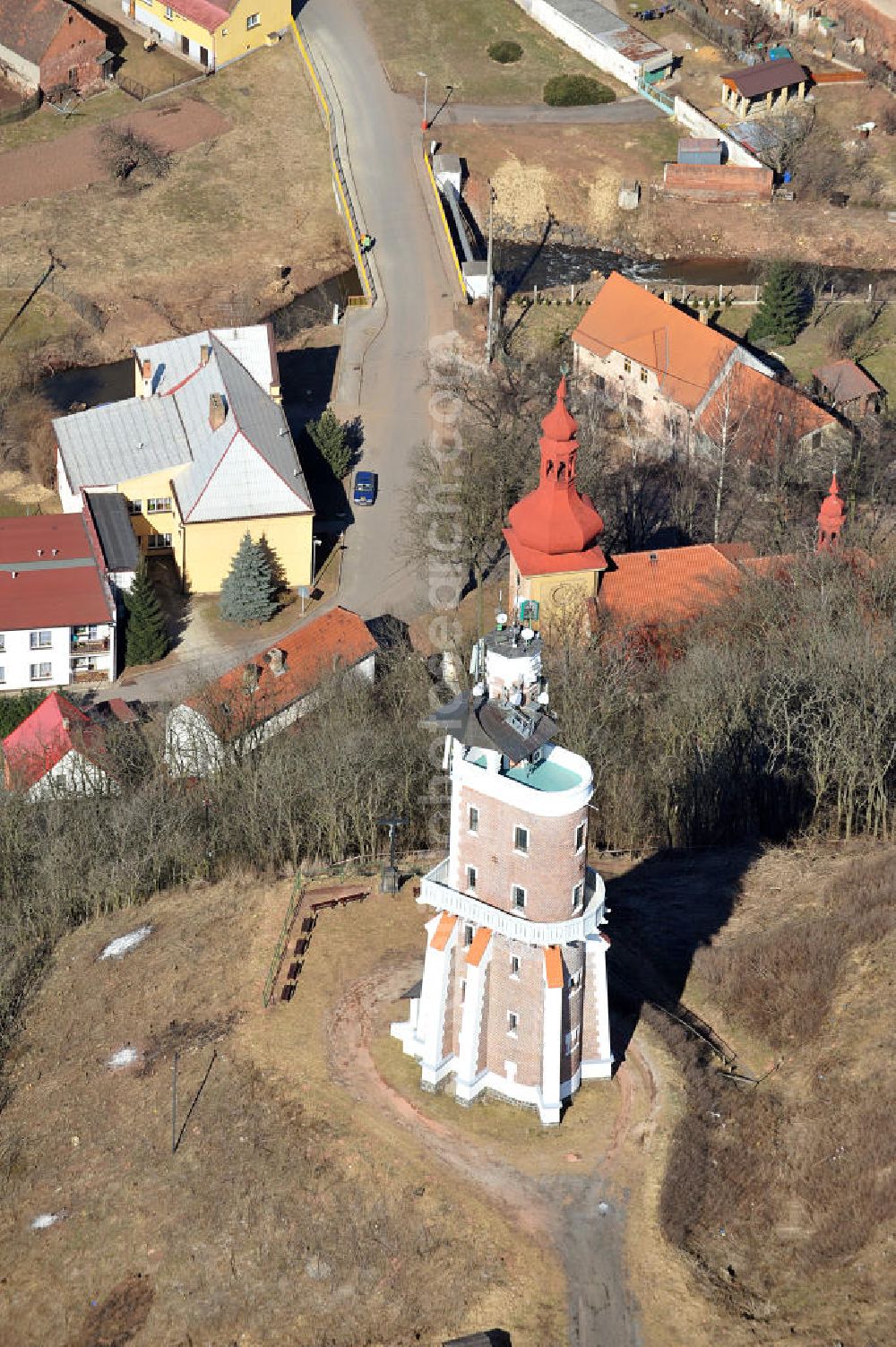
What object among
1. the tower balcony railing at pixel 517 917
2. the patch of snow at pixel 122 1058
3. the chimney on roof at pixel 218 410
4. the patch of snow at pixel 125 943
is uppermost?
the tower balcony railing at pixel 517 917

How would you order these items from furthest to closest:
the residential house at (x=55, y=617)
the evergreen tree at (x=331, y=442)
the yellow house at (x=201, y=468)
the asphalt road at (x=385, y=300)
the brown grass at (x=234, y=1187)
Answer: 1. the evergreen tree at (x=331, y=442)
2. the asphalt road at (x=385, y=300)
3. the yellow house at (x=201, y=468)
4. the residential house at (x=55, y=617)
5. the brown grass at (x=234, y=1187)

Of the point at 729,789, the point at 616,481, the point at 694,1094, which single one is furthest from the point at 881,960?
the point at 616,481

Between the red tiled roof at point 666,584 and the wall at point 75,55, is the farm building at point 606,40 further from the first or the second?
the red tiled roof at point 666,584

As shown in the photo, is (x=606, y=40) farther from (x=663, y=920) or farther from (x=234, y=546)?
(x=663, y=920)

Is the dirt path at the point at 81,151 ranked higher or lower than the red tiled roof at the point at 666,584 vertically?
lower

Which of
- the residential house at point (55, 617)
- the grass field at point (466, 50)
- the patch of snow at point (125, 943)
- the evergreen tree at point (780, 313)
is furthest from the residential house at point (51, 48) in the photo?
the patch of snow at point (125, 943)

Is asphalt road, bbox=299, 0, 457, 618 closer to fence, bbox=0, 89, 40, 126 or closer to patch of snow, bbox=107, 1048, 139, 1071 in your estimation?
fence, bbox=0, 89, 40, 126

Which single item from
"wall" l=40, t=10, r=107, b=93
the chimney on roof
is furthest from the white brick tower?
"wall" l=40, t=10, r=107, b=93
